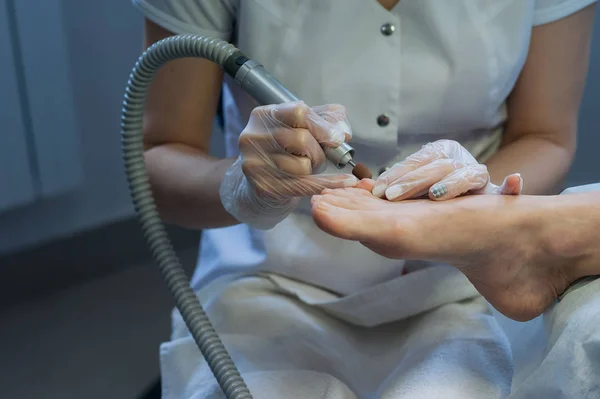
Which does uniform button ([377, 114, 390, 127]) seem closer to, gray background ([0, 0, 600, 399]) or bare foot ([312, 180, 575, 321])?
bare foot ([312, 180, 575, 321])

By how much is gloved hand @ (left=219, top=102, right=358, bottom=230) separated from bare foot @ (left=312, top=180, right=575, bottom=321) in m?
0.02

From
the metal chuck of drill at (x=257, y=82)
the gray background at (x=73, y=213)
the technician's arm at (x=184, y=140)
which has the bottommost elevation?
the gray background at (x=73, y=213)

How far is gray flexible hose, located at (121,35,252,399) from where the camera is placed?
62cm

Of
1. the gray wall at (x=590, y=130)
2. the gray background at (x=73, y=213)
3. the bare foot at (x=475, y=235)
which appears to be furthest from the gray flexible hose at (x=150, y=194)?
the gray wall at (x=590, y=130)

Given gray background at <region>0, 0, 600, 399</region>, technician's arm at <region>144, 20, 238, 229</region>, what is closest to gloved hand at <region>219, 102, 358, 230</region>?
technician's arm at <region>144, 20, 238, 229</region>

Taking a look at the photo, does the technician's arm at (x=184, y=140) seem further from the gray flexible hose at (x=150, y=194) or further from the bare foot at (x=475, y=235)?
the bare foot at (x=475, y=235)

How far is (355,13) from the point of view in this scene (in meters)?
0.74

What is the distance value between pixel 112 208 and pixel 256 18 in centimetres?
86

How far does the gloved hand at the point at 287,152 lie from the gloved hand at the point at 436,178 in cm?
4

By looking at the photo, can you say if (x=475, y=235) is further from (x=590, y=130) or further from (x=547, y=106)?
(x=590, y=130)

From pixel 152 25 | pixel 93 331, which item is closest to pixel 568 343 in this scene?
pixel 152 25

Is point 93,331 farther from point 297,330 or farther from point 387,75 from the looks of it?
point 387,75

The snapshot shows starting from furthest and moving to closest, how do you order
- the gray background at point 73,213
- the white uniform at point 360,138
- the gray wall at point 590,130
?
1. the gray wall at point 590,130
2. the gray background at point 73,213
3. the white uniform at point 360,138

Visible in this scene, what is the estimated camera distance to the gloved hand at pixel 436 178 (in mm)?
612
